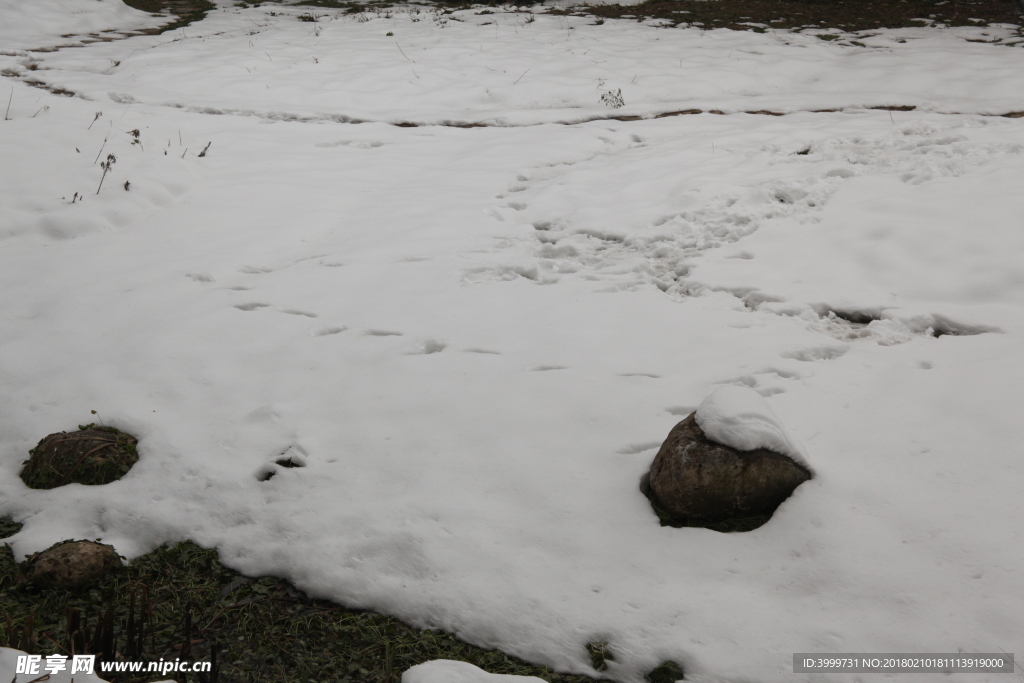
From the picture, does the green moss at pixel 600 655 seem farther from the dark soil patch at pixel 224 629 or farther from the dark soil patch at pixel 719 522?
the dark soil patch at pixel 719 522

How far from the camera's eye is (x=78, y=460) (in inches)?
117

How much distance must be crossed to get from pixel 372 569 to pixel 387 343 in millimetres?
1533

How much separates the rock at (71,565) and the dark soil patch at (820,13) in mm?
11871

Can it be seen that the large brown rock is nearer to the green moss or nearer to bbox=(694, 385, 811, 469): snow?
bbox=(694, 385, 811, 469): snow

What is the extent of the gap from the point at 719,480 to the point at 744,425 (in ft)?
0.77

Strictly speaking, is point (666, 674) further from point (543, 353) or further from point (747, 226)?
point (747, 226)

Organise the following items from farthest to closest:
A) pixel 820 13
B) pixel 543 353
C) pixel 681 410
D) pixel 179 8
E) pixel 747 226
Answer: pixel 179 8
pixel 820 13
pixel 747 226
pixel 543 353
pixel 681 410

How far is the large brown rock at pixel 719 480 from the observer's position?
2525mm

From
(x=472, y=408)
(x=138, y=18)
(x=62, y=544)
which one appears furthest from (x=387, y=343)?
(x=138, y=18)

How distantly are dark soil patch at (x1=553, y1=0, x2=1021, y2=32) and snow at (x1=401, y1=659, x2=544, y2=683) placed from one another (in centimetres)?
1173

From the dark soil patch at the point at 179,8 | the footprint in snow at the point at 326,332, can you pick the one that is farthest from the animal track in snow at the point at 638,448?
the dark soil patch at the point at 179,8

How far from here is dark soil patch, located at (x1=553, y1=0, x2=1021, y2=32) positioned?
11102mm

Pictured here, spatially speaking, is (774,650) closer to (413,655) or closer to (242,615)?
(413,655)

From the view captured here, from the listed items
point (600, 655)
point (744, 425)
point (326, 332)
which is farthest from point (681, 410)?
point (326, 332)
